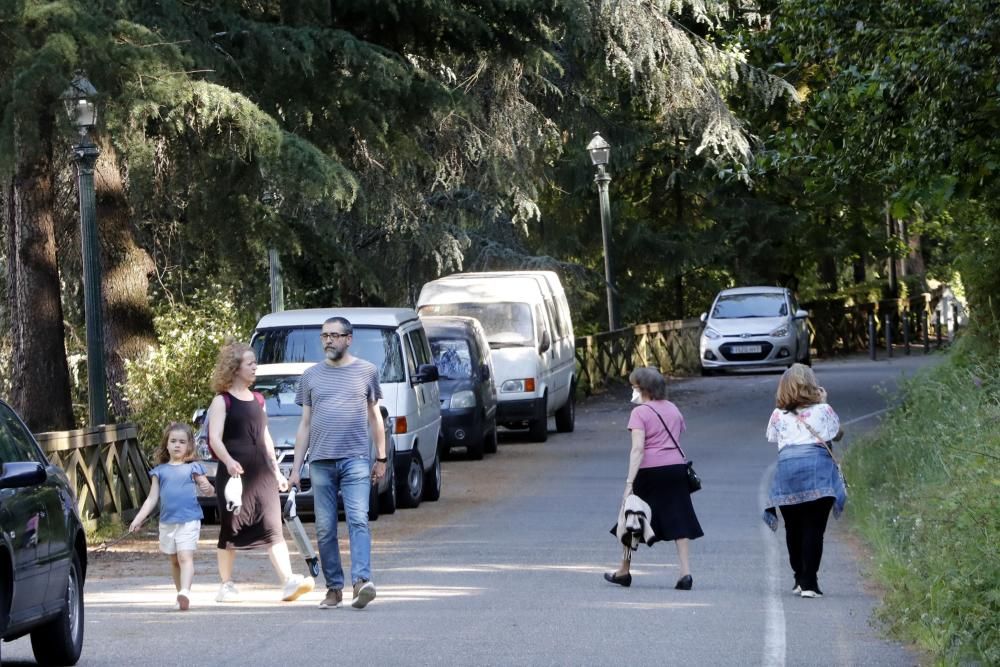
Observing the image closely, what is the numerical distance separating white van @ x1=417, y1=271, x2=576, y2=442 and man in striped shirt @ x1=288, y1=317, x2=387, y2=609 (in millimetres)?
13642

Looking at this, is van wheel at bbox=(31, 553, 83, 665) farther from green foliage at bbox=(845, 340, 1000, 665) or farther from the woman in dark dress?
green foliage at bbox=(845, 340, 1000, 665)

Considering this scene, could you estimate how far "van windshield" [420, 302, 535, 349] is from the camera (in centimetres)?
2542

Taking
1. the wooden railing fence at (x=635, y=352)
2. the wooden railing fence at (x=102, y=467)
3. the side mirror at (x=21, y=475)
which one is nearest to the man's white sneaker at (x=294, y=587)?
the side mirror at (x=21, y=475)

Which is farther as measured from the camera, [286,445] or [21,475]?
[286,445]

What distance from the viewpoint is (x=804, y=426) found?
11602mm

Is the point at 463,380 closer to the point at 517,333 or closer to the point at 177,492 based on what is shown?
the point at 517,333

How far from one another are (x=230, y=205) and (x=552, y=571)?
29.1 ft

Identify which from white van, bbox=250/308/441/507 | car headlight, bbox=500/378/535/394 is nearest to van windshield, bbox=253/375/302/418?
white van, bbox=250/308/441/507

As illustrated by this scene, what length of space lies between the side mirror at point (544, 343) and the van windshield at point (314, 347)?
24.2 feet

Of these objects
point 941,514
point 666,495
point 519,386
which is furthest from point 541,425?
point 941,514

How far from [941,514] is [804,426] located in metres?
1.16

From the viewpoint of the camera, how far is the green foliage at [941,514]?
8.73m

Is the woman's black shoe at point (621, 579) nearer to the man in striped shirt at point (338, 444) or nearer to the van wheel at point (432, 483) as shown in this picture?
the man in striped shirt at point (338, 444)

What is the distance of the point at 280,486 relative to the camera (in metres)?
11.5
